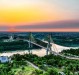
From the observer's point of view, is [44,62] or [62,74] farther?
[44,62]

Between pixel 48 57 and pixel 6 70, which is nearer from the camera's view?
pixel 6 70

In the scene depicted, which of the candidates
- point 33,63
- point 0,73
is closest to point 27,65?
point 33,63

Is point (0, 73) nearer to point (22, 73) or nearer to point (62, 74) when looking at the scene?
point (22, 73)

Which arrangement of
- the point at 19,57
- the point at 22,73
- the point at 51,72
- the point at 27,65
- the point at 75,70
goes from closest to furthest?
the point at 51,72 → the point at 22,73 → the point at 75,70 → the point at 27,65 → the point at 19,57

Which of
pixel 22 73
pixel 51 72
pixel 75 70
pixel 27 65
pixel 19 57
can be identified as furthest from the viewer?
pixel 19 57

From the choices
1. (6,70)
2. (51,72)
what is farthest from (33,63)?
(51,72)

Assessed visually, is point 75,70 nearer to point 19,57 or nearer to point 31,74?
point 31,74

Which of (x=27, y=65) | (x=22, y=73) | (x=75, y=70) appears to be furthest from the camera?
(x=27, y=65)

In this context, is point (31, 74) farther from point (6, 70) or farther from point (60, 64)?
point (60, 64)
